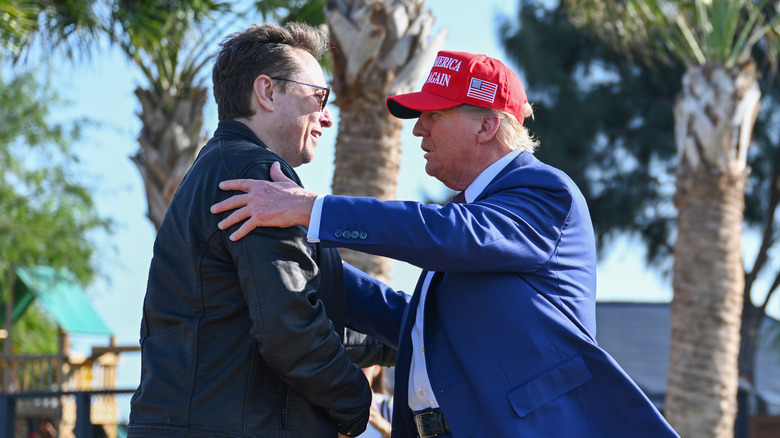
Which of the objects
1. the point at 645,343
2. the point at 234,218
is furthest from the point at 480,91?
the point at 645,343

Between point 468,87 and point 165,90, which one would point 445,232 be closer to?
point 468,87

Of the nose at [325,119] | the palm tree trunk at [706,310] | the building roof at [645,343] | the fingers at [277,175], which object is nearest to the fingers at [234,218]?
the fingers at [277,175]

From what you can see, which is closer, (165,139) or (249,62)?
(249,62)

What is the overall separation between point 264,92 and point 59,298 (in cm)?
1664

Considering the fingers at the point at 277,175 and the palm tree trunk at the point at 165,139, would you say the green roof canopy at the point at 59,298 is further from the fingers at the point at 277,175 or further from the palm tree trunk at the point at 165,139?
the fingers at the point at 277,175

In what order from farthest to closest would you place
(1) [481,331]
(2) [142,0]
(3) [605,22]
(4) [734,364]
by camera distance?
1. (3) [605,22]
2. (2) [142,0]
3. (4) [734,364]
4. (1) [481,331]

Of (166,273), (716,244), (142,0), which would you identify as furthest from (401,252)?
(142,0)

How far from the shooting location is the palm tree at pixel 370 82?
6.26 meters

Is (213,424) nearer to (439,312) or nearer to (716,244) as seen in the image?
(439,312)

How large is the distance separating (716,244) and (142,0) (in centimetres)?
599

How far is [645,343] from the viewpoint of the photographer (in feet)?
72.4

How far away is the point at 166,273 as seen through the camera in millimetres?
2641

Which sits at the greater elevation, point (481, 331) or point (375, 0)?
point (375, 0)

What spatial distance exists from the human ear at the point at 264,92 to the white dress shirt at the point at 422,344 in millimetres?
727
